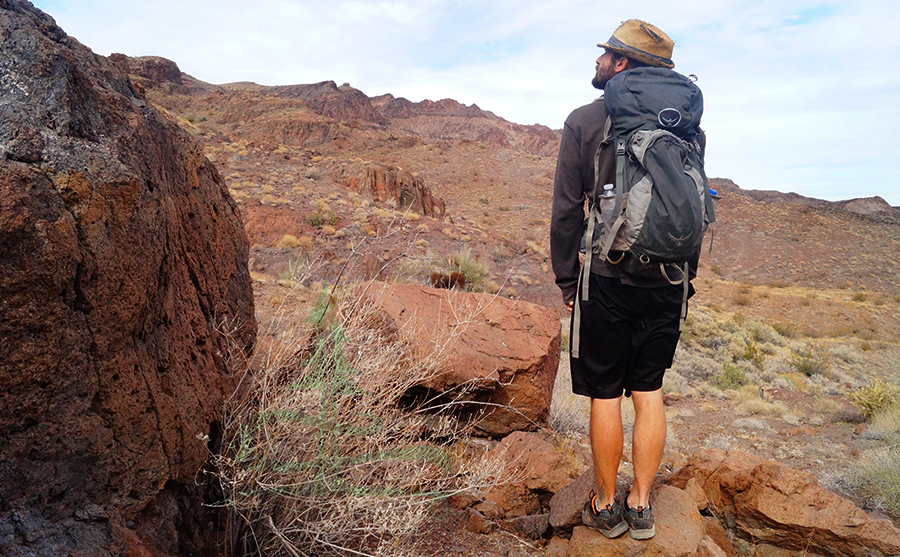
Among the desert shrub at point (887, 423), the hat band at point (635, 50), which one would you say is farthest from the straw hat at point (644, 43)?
the desert shrub at point (887, 423)

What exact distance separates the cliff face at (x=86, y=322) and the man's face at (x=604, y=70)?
178cm

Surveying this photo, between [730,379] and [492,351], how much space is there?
7310 mm

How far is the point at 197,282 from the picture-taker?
222cm

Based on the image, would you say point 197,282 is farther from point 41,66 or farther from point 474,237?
point 474,237

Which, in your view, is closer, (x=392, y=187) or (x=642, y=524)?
(x=642, y=524)

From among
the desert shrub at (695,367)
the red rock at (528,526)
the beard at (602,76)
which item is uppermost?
the beard at (602,76)

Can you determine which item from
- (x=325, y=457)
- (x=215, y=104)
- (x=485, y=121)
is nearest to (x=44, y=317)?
(x=325, y=457)

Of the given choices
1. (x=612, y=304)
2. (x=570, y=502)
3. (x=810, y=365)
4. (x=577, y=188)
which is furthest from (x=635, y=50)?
(x=810, y=365)

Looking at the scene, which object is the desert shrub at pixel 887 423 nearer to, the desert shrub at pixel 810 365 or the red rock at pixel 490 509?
the red rock at pixel 490 509

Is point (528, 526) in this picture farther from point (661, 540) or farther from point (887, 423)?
point (887, 423)

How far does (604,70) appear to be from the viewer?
2.43m

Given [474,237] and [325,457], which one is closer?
[325,457]

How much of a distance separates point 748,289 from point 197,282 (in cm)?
2230

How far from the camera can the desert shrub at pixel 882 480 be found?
12.4 ft
